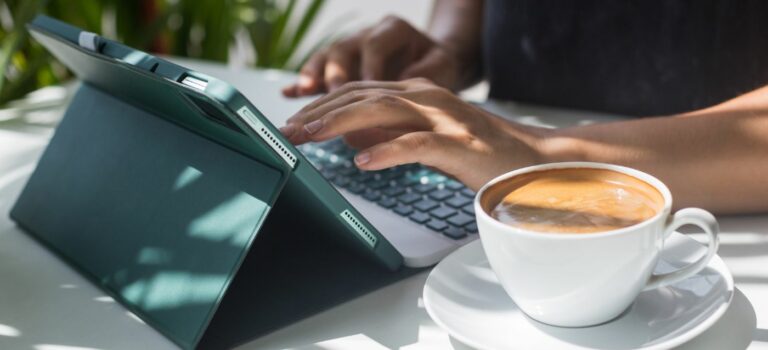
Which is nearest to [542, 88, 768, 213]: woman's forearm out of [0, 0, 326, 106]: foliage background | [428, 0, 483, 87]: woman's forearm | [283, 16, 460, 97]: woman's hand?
[283, 16, 460, 97]: woman's hand

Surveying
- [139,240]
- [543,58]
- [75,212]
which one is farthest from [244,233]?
[543,58]

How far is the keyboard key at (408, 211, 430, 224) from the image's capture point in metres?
0.72

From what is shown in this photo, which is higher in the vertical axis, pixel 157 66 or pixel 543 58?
pixel 157 66

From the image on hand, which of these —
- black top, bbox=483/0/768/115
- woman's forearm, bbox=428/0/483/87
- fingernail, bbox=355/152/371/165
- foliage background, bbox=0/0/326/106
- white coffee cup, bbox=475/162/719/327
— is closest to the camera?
white coffee cup, bbox=475/162/719/327

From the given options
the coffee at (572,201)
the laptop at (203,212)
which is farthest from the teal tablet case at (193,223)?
the coffee at (572,201)

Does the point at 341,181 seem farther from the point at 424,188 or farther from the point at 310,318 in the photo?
the point at 310,318

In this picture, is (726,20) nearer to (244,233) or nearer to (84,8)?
(244,233)

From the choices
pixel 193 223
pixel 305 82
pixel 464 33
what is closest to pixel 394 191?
pixel 193 223

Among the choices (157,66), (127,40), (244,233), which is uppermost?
(157,66)

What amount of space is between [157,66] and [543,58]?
620 millimetres

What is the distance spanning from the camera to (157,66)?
0.57m

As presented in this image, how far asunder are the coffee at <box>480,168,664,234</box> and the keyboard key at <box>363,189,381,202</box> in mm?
191

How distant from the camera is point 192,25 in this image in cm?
200

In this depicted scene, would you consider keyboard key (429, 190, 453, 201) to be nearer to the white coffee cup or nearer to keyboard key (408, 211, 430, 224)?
keyboard key (408, 211, 430, 224)
